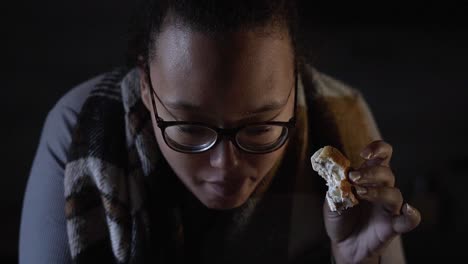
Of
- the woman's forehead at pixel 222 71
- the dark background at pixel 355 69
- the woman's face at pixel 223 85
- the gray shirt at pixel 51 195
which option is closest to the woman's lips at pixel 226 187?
the woman's face at pixel 223 85

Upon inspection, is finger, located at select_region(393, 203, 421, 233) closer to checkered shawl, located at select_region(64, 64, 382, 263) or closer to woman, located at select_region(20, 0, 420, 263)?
woman, located at select_region(20, 0, 420, 263)

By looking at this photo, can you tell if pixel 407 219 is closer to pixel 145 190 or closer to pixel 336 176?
pixel 336 176

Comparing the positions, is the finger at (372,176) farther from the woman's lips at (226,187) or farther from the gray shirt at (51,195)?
the gray shirt at (51,195)

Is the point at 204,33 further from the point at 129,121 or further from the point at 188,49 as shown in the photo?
the point at 129,121

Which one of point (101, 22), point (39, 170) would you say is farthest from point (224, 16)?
point (101, 22)

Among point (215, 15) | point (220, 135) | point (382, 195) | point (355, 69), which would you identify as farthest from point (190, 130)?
point (355, 69)

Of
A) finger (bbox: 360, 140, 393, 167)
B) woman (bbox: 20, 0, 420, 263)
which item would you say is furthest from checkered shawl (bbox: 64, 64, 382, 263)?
finger (bbox: 360, 140, 393, 167)

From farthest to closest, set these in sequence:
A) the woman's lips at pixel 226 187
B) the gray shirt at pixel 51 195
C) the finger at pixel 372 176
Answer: the gray shirt at pixel 51 195 < the woman's lips at pixel 226 187 < the finger at pixel 372 176
